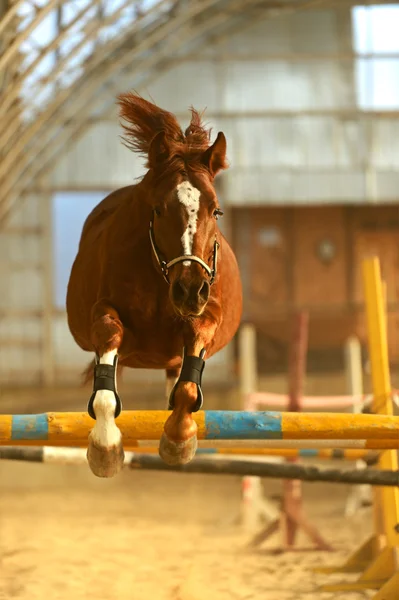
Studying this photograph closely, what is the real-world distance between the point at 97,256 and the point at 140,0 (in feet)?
27.2

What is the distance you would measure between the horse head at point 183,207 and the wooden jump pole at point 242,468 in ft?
4.40

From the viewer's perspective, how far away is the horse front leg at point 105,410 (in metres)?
2.68

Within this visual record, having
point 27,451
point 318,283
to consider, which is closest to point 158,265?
point 27,451

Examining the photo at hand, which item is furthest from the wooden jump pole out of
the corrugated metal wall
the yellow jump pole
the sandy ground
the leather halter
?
the corrugated metal wall

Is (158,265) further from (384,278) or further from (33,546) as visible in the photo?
(384,278)

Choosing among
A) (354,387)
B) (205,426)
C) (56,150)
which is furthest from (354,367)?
(56,150)

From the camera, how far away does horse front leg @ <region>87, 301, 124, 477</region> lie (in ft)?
8.80

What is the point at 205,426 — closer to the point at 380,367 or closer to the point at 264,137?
the point at 380,367

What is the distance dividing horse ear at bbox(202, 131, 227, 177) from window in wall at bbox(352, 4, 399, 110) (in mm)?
11070

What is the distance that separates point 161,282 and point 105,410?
60cm

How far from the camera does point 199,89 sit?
526 inches

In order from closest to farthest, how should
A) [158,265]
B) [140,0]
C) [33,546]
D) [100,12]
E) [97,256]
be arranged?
1. [158,265]
2. [97,256]
3. [33,546]
4. [100,12]
5. [140,0]

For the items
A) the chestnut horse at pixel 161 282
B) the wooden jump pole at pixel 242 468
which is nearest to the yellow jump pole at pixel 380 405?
the wooden jump pole at pixel 242 468

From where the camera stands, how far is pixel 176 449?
2689 millimetres
